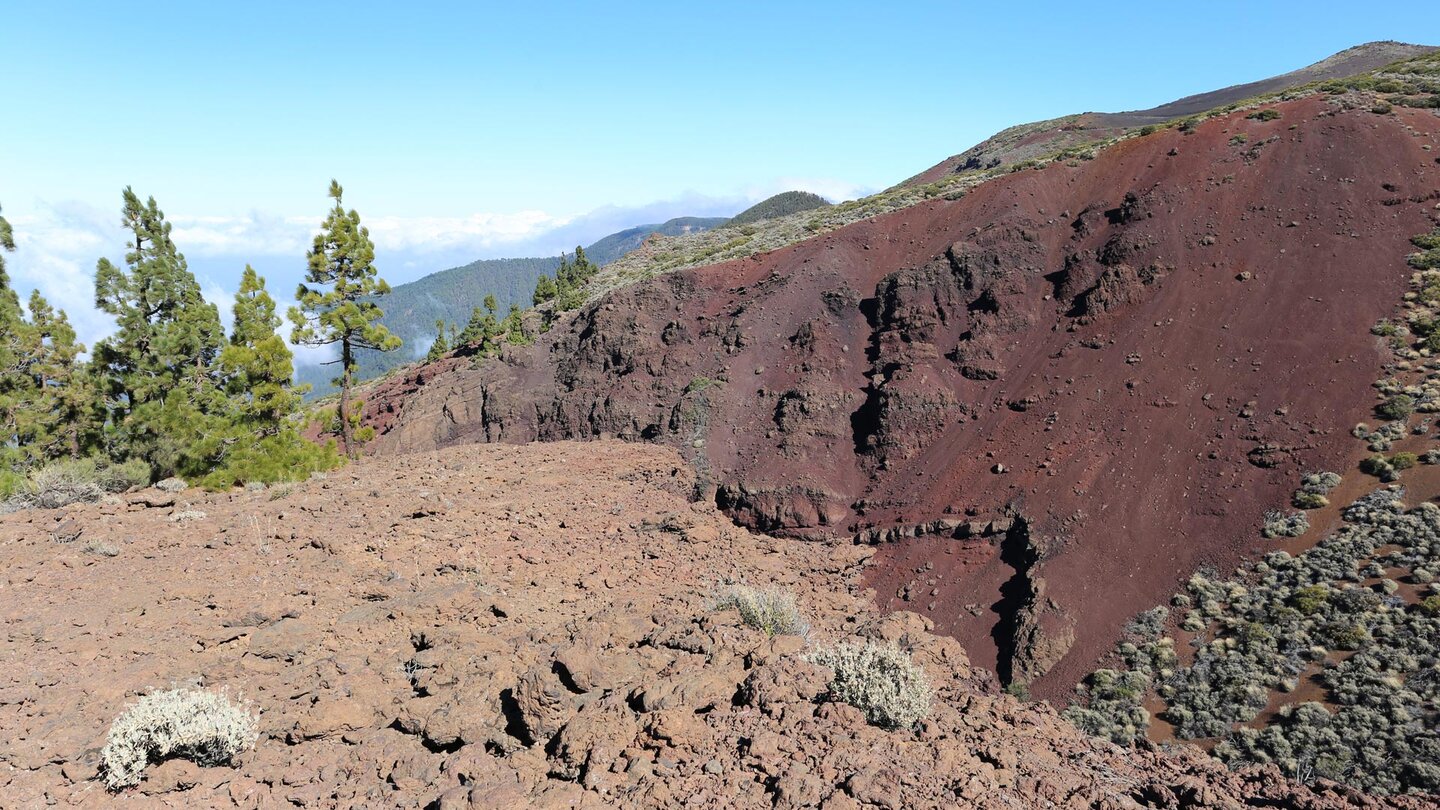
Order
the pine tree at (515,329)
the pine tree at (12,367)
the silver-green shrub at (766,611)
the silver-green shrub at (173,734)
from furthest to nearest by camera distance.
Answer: the pine tree at (515,329) < the pine tree at (12,367) < the silver-green shrub at (766,611) < the silver-green shrub at (173,734)

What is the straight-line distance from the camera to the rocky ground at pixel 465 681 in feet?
22.1

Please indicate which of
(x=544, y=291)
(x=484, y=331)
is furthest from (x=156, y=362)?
(x=544, y=291)

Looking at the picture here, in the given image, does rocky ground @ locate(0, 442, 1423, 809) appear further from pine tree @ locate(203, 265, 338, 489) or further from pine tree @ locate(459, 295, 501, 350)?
pine tree @ locate(459, 295, 501, 350)

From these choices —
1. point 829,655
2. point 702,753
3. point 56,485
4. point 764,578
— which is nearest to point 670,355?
point 764,578

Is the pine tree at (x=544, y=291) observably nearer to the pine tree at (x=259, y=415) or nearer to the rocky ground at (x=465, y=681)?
the pine tree at (x=259, y=415)

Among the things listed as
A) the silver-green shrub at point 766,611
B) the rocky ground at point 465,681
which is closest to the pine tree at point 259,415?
the rocky ground at point 465,681

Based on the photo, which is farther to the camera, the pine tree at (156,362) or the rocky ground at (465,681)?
the pine tree at (156,362)

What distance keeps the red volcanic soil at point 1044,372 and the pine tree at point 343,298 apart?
5242mm

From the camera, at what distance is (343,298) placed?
25281 mm

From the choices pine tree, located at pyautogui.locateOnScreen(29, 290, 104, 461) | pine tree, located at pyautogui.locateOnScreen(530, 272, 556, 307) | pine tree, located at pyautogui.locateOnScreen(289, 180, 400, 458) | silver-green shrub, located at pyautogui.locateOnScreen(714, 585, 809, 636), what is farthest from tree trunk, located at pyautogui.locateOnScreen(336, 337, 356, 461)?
pine tree, located at pyautogui.locateOnScreen(530, 272, 556, 307)

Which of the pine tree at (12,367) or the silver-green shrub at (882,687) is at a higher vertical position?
the pine tree at (12,367)

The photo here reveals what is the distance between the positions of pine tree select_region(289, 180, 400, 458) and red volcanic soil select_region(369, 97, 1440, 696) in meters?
5.24

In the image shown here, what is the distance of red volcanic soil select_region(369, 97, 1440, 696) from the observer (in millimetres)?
14234

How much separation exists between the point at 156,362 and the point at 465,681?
65.7 ft
